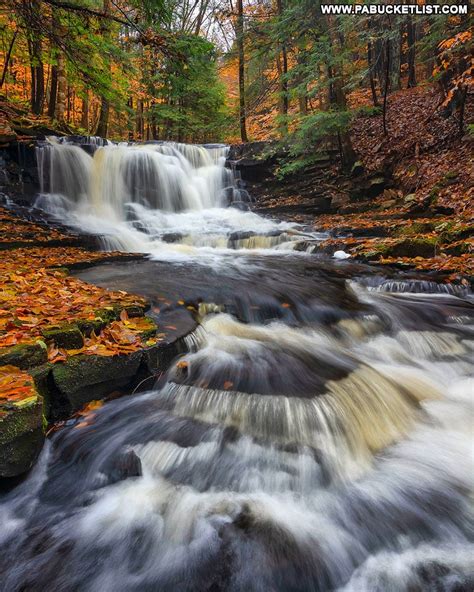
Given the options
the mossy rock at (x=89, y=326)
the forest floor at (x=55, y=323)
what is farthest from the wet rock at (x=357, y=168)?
the mossy rock at (x=89, y=326)

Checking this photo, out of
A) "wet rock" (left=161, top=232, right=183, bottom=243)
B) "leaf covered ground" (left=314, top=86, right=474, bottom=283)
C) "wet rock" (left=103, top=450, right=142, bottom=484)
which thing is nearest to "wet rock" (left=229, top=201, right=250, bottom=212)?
"leaf covered ground" (left=314, top=86, right=474, bottom=283)

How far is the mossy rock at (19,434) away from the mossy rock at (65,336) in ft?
2.78

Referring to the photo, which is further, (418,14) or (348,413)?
(418,14)

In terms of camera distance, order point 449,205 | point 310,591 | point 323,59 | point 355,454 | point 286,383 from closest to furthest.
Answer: point 310,591
point 355,454
point 286,383
point 449,205
point 323,59

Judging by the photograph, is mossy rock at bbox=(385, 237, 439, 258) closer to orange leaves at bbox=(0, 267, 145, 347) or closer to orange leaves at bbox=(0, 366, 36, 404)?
orange leaves at bbox=(0, 267, 145, 347)

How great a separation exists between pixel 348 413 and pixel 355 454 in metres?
0.37

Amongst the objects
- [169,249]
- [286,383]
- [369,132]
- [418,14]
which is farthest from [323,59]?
[286,383]

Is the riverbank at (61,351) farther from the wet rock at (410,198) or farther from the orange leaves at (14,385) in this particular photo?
the wet rock at (410,198)

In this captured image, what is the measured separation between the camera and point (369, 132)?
1422 cm

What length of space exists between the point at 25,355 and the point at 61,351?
335 mm

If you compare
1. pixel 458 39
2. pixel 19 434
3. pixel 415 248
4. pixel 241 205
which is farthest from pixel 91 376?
pixel 241 205

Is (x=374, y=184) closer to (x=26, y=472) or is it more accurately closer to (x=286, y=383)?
(x=286, y=383)

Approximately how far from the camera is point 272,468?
285cm

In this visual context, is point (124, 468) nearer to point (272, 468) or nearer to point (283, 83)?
point (272, 468)
